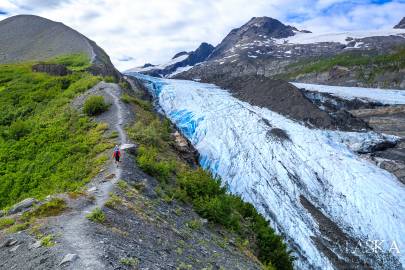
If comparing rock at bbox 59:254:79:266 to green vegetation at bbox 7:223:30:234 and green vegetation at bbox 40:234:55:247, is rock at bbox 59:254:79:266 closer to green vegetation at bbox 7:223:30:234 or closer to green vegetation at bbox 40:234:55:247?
green vegetation at bbox 40:234:55:247

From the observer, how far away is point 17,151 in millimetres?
17219

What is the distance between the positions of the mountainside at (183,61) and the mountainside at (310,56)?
787cm

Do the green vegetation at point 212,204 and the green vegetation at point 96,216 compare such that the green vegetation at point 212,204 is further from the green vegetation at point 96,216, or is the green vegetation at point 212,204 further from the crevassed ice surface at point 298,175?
the crevassed ice surface at point 298,175

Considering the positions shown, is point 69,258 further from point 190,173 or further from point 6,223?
point 190,173

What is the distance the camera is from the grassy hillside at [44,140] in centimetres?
1380

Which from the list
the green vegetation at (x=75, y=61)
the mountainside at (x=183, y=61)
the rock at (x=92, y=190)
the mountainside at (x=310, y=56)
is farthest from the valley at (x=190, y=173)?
the mountainside at (x=183, y=61)

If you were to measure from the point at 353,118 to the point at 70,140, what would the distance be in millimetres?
26903

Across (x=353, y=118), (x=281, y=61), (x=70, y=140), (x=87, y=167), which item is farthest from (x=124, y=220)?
(x=281, y=61)

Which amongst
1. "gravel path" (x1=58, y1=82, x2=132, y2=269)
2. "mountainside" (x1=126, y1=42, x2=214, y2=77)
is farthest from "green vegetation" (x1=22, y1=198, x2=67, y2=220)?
"mountainside" (x1=126, y1=42, x2=214, y2=77)

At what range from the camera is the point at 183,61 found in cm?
16912

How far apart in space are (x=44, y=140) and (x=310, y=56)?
108626mm

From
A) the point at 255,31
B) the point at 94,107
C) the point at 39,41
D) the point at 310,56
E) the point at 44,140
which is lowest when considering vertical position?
the point at 310,56

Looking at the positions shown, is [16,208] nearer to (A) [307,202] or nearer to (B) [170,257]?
(B) [170,257]

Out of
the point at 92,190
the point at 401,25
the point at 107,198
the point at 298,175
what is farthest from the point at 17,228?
the point at 401,25
